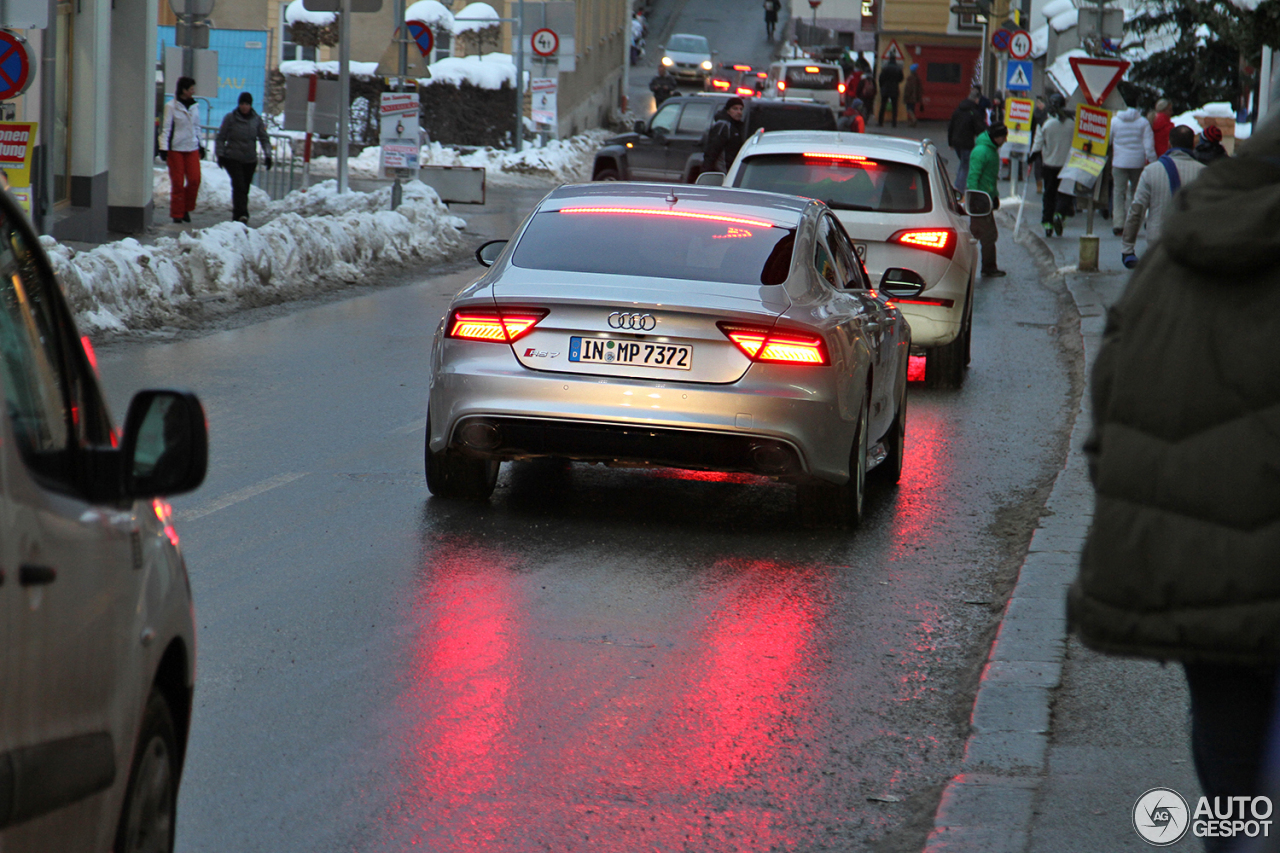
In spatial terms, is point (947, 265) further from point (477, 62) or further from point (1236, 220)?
point (477, 62)

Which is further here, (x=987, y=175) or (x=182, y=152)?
(x=182, y=152)

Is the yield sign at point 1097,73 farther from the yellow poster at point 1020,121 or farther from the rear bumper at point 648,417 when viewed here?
the rear bumper at point 648,417

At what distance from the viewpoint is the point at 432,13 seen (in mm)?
49062

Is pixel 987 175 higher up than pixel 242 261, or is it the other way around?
pixel 987 175

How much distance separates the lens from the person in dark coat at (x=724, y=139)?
27.0 m

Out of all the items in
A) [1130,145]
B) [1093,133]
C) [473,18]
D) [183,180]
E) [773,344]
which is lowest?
[183,180]

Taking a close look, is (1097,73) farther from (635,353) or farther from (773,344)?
(635,353)

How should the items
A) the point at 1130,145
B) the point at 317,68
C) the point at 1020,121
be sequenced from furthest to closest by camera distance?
the point at 317,68 → the point at 1020,121 → the point at 1130,145

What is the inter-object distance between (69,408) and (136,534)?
0.26 m

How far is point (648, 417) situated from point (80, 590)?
4.88 meters

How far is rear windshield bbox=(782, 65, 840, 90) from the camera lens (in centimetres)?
6421

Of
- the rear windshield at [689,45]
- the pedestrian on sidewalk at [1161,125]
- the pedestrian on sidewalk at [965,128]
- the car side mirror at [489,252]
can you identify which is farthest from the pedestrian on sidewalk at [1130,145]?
the rear windshield at [689,45]

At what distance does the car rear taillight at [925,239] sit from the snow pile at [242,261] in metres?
6.40

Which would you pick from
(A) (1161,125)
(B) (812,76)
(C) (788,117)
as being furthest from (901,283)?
(B) (812,76)
